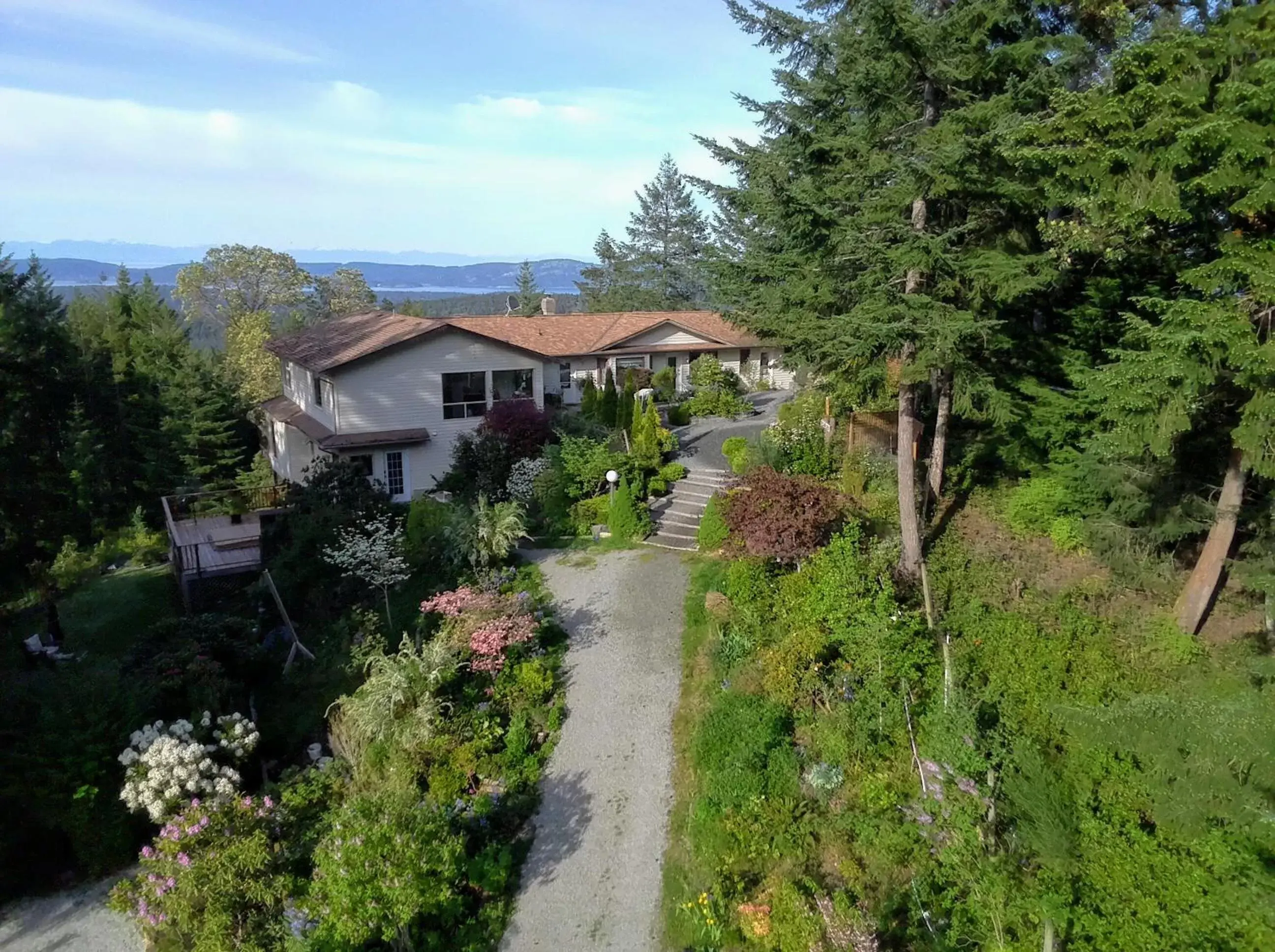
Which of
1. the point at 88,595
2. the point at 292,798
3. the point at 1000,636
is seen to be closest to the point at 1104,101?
the point at 1000,636

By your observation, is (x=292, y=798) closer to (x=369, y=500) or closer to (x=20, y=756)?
(x=20, y=756)

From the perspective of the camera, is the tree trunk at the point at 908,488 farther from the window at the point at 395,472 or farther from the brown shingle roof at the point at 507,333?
the window at the point at 395,472

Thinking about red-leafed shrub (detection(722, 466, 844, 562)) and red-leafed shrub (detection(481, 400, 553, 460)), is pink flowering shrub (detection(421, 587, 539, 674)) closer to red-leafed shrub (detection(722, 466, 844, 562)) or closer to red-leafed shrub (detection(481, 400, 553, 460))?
red-leafed shrub (detection(722, 466, 844, 562))

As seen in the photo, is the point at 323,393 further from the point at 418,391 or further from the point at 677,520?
the point at 677,520

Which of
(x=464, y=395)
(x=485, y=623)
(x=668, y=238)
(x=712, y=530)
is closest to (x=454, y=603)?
Answer: (x=485, y=623)

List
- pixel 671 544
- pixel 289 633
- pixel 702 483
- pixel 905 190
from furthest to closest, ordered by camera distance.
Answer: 1. pixel 702 483
2. pixel 671 544
3. pixel 289 633
4. pixel 905 190

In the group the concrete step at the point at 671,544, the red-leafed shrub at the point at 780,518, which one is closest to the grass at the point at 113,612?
the concrete step at the point at 671,544

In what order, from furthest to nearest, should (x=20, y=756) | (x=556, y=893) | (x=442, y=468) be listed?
(x=442, y=468) → (x=20, y=756) → (x=556, y=893)
